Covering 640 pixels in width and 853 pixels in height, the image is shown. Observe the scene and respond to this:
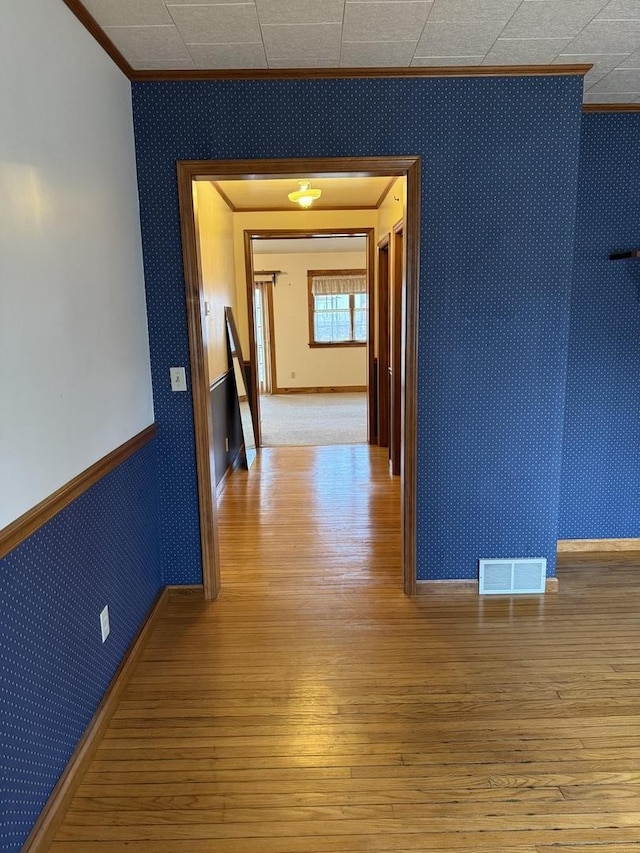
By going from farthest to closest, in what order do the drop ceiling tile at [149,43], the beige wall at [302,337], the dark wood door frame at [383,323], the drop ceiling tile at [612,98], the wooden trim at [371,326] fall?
the beige wall at [302,337] < the wooden trim at [371,326] < the dark wood door frame at [383,323] < the drop ceiling tile at [612,98] < the drop ceiling tile at [149,43]

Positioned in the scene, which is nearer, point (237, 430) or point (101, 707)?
point (101, 707)

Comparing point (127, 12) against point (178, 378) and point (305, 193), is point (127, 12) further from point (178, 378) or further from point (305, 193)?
point (305, 193)

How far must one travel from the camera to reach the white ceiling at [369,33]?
2016 millimetres

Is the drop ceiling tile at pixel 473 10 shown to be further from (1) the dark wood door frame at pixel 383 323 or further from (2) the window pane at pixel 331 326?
(2) the window pane at pixel 331 326

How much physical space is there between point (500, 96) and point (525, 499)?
190 centimetres

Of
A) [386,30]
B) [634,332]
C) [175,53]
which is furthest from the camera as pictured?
[634,332]

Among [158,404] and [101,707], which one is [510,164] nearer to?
[158,404]

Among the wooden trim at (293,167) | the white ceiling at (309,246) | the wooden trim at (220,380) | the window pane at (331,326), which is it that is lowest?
the wooden trim at (220,380)

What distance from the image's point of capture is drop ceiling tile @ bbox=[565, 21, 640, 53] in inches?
86.7

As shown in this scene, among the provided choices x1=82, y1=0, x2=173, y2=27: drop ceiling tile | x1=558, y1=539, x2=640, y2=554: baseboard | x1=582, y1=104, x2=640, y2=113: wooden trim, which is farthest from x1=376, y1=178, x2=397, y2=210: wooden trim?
x1=558, y1=539, x2=640, y2=554: baseboard

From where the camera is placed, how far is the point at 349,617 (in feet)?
9.18

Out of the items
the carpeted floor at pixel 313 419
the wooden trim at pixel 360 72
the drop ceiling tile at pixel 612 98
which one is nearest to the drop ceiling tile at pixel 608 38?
the wooden trim at pixel 360 72

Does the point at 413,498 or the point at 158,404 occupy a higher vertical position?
the point at 158,404

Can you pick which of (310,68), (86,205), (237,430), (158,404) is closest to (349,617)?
(158,404)
